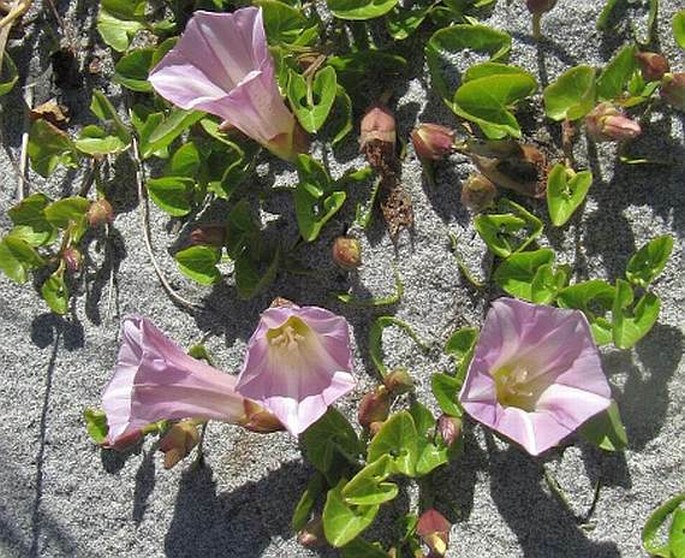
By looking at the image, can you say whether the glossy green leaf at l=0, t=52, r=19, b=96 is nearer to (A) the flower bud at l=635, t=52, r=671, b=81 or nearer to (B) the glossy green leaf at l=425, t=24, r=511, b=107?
(B) the glossy green leaf at l=425, t=24, r=511, b=107

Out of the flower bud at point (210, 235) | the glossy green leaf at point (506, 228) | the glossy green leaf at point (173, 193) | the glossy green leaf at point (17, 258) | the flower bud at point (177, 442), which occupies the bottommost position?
the flower bud at point (177, 442)

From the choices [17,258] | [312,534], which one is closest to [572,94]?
[312,534]

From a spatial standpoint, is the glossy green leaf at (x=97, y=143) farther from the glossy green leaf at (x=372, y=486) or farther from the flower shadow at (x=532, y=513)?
the flower shadow at (x=532, y=513)

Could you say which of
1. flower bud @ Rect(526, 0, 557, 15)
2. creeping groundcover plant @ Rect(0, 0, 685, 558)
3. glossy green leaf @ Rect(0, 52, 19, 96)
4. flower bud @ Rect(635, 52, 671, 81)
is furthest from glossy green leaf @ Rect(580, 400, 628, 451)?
glossy green leaf @ Rect(0, 52, 19, 96)

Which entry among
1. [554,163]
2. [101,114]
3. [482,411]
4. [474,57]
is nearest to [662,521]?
[482,411]

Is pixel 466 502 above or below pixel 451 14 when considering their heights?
below

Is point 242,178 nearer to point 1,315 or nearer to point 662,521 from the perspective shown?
point 1,315

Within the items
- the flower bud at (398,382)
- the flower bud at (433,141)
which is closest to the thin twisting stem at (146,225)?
the flower bud at (398,382)
